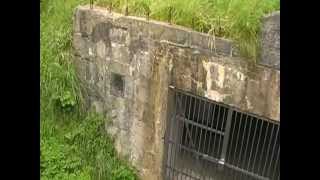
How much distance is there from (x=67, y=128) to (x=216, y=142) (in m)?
1.51

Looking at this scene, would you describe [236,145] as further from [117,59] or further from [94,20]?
[94,20]

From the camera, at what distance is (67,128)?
19.2 ft

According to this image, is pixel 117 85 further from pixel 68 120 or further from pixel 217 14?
pixel 217 14

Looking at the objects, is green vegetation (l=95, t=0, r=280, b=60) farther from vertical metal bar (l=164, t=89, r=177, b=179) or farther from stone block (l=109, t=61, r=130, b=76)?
vertical metal bar (l=164, t=89, r=177, b=179)

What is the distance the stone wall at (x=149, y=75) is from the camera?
4.76 metres

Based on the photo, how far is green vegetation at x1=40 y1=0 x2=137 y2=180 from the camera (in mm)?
5668

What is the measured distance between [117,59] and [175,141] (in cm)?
90

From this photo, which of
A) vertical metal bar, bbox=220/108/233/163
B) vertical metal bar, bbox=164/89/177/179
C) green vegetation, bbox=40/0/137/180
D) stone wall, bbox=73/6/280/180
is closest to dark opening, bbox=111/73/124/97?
stone wall, bbox=73/6/280/180

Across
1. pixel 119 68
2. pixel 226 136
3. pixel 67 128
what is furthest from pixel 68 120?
pixel 226 136

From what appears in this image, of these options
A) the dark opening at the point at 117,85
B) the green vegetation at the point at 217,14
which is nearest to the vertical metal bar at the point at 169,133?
the dark opening at the point at 117,85

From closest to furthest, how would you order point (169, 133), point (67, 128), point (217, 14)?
point (217, 14), point (169, 133), point (67, 128)

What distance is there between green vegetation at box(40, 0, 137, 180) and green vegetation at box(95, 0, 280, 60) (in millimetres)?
702
